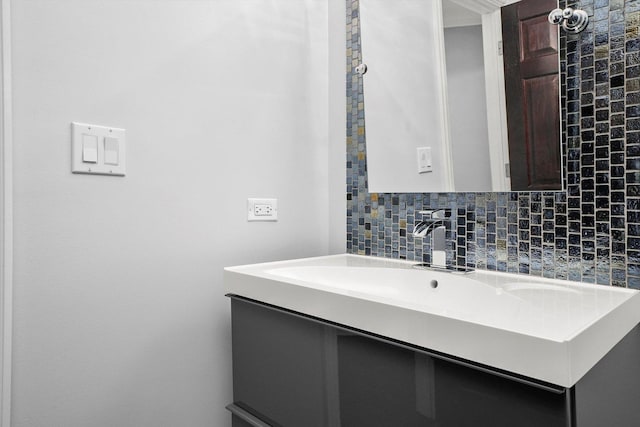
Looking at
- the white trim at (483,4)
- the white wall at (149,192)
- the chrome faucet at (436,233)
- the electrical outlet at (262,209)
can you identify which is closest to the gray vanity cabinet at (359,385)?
the white wall at (149,192)

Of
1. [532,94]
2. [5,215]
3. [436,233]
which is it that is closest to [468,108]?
[532,94]

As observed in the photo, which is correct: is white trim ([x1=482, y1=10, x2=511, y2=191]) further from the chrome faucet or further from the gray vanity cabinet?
the gray vanity cabinet

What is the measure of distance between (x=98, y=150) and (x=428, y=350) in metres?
0.93

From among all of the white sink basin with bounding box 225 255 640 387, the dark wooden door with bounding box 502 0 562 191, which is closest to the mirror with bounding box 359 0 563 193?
the dark wooden door with bounding box 502 0 562 191

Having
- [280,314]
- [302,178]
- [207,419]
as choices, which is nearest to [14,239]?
[280,314]

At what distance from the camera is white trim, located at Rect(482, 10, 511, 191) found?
1.10 m

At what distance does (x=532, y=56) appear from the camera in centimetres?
104

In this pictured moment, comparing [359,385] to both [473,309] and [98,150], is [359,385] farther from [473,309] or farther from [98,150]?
Result: [98,150]

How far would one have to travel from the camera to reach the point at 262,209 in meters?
1.45

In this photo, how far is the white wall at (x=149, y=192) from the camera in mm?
1018

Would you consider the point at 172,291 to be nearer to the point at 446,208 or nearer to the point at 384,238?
the point at 384,238

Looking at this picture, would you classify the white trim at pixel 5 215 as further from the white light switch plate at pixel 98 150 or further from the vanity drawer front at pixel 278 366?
the vanity drawer front at pixel 278 366

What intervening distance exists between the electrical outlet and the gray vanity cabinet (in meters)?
0.34

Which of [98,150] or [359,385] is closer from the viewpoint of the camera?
[359,385]
